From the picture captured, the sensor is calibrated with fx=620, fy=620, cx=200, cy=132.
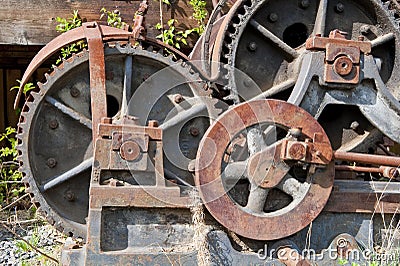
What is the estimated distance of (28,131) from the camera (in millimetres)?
4230

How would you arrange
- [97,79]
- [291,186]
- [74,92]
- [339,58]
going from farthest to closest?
[74,92] → [97,79] → [339,58] → [291,186]

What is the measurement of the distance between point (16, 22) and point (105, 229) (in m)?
2.55

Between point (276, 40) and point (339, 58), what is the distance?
67 centimetres

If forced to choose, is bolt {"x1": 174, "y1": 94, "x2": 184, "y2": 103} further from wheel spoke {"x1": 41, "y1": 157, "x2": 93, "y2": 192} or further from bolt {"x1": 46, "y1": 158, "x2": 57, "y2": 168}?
bolt {"x1": 46, "y1": 158, "x2": 57, "y2": 168}

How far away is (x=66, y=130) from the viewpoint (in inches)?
Answer: 174

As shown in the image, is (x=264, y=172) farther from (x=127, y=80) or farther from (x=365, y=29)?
(x=365, y=29)

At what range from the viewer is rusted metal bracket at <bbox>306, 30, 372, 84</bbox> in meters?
3.95

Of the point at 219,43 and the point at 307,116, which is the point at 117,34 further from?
the point at 307,116

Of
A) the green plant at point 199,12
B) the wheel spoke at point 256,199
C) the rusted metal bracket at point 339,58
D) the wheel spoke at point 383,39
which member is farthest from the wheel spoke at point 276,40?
the wheel spoke at point 256,199

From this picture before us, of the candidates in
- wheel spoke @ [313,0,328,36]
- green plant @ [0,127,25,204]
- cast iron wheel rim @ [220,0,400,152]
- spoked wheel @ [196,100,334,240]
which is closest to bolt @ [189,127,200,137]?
cast iron wheel rim @ [220,0,400,152]

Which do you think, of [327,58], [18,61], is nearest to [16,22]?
[18,61]

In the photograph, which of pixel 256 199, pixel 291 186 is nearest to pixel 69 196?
pixel 256 199

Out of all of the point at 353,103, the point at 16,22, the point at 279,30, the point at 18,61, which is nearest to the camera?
the point at 353,103

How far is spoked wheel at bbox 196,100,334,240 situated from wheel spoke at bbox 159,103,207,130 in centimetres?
58
